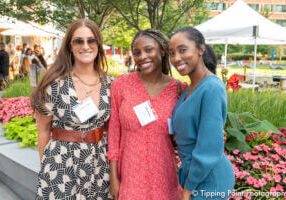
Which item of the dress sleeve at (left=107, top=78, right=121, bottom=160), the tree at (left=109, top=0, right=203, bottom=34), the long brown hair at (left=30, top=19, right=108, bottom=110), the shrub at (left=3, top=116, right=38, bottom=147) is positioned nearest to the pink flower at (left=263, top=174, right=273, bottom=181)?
the dress sleeve at (left=107, top=78, right=121, bottom=160)

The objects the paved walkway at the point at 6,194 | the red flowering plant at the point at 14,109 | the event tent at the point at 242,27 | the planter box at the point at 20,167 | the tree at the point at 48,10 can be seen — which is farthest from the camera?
the event tent at the point at 242,27

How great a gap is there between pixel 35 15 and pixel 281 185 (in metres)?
6.56

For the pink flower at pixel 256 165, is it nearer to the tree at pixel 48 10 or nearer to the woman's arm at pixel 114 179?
the woman's arm at pixel 114 179

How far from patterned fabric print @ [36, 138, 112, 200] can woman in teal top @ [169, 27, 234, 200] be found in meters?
0.73

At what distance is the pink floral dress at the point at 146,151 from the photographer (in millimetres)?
1914

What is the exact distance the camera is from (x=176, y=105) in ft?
6.26

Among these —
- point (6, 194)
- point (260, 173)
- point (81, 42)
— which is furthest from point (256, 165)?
point (6, 194)

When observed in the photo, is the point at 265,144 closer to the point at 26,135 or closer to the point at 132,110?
the point at 132,110

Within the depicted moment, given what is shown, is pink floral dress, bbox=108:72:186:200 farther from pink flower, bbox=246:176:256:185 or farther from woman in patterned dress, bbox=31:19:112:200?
pink flower, bbox=246:176:256:185

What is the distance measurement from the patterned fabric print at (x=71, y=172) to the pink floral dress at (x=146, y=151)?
0.19 metres

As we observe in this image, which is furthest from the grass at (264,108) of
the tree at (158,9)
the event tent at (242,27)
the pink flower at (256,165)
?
the event tent at (242,27)

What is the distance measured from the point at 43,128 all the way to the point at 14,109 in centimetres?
351

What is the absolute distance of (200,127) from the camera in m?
1.50

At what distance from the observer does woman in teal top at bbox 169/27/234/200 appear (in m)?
1.46
